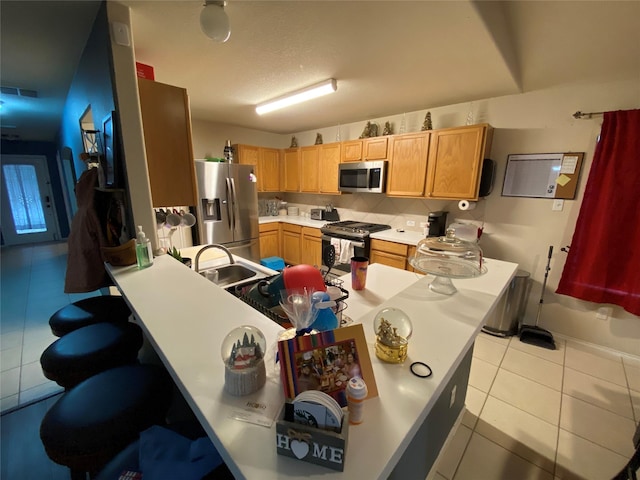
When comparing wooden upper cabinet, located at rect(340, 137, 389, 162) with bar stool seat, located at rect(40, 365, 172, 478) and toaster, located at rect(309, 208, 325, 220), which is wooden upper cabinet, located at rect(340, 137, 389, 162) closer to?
toaster, located at rect(309, 208, 325, 220)

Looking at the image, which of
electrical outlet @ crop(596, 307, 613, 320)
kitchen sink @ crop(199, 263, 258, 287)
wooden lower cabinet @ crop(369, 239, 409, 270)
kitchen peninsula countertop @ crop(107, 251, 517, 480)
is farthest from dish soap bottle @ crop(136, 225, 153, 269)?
electrical outlet @ crop(596, 307, 613, 320)

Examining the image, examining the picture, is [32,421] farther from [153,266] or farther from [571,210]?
[571,210]

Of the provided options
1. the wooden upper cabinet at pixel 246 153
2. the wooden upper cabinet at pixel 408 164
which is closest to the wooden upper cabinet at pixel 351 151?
the wooden upper cabinet at pixel 408 164

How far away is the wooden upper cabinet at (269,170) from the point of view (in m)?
4.51

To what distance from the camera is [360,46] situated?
1815mm

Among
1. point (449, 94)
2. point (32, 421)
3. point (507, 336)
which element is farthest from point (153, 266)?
point (507, 336)

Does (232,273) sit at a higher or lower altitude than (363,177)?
lower

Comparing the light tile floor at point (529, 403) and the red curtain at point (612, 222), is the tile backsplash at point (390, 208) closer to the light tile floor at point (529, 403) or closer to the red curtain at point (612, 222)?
the red curtain at point (612, 222)

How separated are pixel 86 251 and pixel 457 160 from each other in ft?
11.0

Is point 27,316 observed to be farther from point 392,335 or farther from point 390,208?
point 390,208

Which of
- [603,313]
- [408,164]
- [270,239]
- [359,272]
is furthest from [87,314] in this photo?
[603,313]

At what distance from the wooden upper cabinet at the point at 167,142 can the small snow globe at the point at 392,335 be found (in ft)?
5.97

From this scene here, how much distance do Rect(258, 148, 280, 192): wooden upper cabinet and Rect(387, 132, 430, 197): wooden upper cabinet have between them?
7.30 ft

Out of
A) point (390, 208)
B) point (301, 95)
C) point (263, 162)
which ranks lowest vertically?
point (390, 208)
